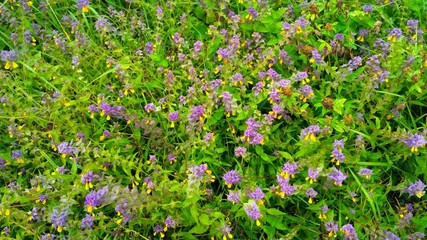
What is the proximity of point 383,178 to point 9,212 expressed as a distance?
196cm

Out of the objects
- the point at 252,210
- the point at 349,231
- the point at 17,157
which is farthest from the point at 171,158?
the point at 349,231

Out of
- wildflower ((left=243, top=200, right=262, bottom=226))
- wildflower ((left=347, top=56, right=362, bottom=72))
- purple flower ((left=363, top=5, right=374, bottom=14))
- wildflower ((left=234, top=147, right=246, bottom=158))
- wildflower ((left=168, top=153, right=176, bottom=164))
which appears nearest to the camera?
wildflower ((left=243, top=200, right=262, bottom=226))

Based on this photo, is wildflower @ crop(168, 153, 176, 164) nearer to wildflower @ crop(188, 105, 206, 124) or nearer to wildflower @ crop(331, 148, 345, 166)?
wildflower @ crop(188, 105, 206, 124)

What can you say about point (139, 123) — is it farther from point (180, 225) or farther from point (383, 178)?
point (383, 178)

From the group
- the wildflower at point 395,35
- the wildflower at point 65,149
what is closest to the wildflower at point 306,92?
the wildflower at point 395,35

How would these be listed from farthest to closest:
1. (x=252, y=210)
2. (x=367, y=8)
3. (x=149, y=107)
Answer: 1. (x=367, y=8)
2. (x=149, y=107)
3. (x=252, y=210)

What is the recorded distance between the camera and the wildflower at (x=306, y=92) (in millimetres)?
2551

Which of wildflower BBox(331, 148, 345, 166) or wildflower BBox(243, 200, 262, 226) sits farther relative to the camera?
wildflower BBox(331, 148, 345, 166)

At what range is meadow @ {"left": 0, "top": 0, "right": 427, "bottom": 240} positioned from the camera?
234cm

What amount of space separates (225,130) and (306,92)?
1.67ft

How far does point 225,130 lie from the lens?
108 inches

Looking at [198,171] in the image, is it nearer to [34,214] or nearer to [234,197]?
[234,197]

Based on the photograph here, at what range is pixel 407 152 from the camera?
2471 mm

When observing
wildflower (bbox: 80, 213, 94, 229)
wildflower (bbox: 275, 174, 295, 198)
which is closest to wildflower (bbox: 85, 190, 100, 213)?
wildflower (bbox: 80, 213, 94, 229)
